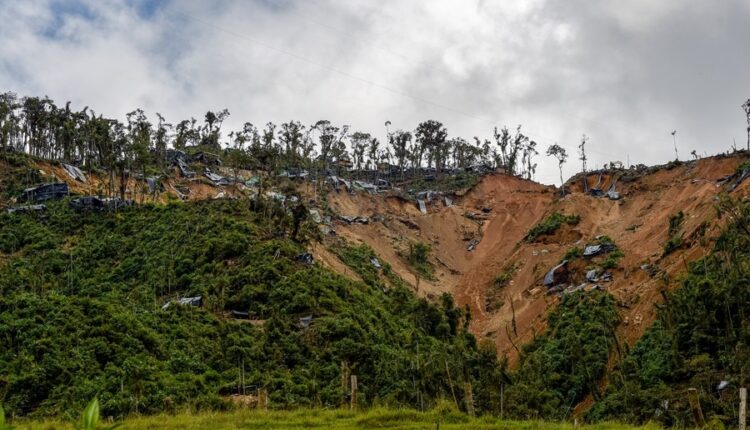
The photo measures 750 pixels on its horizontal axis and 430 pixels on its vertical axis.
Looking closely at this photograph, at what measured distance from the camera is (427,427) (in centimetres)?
1436

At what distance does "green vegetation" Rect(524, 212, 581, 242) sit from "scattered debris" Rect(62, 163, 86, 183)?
4047 centimetres

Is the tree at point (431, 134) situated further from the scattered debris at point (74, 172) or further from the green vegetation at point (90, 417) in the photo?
the green vegetation at point (90, 417)

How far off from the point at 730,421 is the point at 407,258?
136 ft

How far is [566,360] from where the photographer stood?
32281 millimetres

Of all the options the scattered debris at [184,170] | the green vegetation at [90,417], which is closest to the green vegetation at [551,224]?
the scattered debris at [184,170]

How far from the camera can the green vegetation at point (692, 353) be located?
22.4 meters

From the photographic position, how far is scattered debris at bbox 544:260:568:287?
4697 cm

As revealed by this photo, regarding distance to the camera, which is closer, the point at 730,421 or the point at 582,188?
the point at 730,421

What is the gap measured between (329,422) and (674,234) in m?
35.3

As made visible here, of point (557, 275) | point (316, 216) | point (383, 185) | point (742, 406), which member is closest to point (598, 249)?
point (557, 275)

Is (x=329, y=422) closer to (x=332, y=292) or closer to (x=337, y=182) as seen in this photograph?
(x=332, y=292)

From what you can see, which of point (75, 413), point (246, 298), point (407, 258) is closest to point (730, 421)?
point (75, 413)

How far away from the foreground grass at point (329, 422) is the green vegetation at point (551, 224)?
1718 inches

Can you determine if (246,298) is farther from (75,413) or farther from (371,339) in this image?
(75,413)
